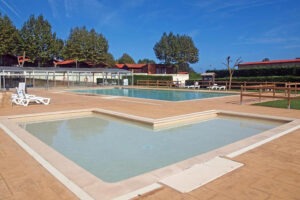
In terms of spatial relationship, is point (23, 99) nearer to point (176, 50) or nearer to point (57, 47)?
point (57, 47)

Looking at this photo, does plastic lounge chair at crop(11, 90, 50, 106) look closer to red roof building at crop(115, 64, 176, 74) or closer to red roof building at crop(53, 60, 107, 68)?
red roof building at crop(53, 60, 107, 68)

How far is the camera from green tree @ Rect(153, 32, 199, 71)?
63469 millimetres

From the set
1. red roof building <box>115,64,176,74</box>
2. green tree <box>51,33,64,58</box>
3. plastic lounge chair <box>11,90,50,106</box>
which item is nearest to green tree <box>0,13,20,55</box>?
green tree <box>51,33,64,58</box>

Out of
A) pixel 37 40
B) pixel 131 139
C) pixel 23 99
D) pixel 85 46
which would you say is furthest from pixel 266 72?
pixel 37 40

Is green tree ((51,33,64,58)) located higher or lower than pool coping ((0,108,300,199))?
higher

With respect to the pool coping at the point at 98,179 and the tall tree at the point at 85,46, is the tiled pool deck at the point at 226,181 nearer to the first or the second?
the pool coping at the point at 98,179

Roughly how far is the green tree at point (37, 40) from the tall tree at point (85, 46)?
434 cm

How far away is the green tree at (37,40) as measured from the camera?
126 feet

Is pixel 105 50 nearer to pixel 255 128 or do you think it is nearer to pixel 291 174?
pixel 255 128

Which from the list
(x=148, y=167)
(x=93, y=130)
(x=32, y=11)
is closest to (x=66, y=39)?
(x=32, y=11)

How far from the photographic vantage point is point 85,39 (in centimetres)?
4525

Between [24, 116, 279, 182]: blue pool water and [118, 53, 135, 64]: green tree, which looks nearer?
[24, 116, 279, 182]: blue pool water

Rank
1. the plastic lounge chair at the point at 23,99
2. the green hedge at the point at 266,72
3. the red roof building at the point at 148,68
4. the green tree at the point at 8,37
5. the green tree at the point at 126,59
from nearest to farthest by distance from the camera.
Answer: the plastic lounge chair at the point at 23,99 < the green hedge at the point at 266,72 < the green tree at the point at 8,37 < the red roof building at the point at 148,68 < the green tree at the point at 126,59

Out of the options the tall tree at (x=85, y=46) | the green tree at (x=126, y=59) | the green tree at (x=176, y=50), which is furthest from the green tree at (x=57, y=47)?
the green tree at (x=126, y=59)
